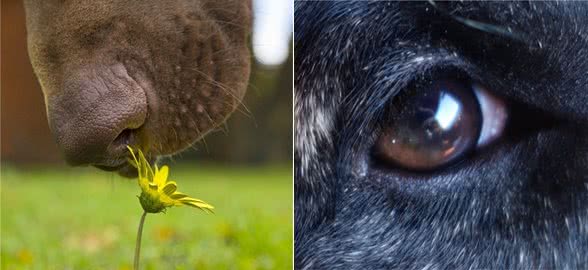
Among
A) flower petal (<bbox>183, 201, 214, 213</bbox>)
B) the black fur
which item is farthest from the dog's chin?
the black fur

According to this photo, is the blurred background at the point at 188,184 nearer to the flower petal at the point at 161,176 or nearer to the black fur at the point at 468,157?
the flower petal at the point at 161,176

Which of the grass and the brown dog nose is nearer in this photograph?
the brown dog nose

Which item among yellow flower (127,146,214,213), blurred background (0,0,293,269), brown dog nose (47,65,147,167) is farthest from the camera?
blurred background (0,0,293,269)

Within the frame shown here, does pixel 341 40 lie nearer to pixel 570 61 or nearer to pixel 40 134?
pixel 570 61

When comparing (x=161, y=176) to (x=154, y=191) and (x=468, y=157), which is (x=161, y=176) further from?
(x=468, y=157)

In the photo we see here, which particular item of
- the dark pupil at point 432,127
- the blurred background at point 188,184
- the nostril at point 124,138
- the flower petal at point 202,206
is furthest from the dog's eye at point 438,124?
the nostril at point 124,138

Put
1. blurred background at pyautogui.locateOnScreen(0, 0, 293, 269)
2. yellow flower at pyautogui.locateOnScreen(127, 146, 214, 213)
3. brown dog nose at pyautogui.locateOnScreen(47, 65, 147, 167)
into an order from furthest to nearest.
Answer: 1. blurred background at pyautogui.locateOnScreen(0, 0, 293, 269)
2. yellow flower at pyautogui.locateOnScreen(127, 146, 214, 213)
3. brown dog nose at pyautogui.locateOnScreen(47, 65, 147, 167)

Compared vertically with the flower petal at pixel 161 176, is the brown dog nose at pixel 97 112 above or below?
above

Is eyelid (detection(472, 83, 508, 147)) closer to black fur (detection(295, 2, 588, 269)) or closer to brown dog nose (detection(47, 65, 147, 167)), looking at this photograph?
black fur (detection(295, 2, 588, 269))
